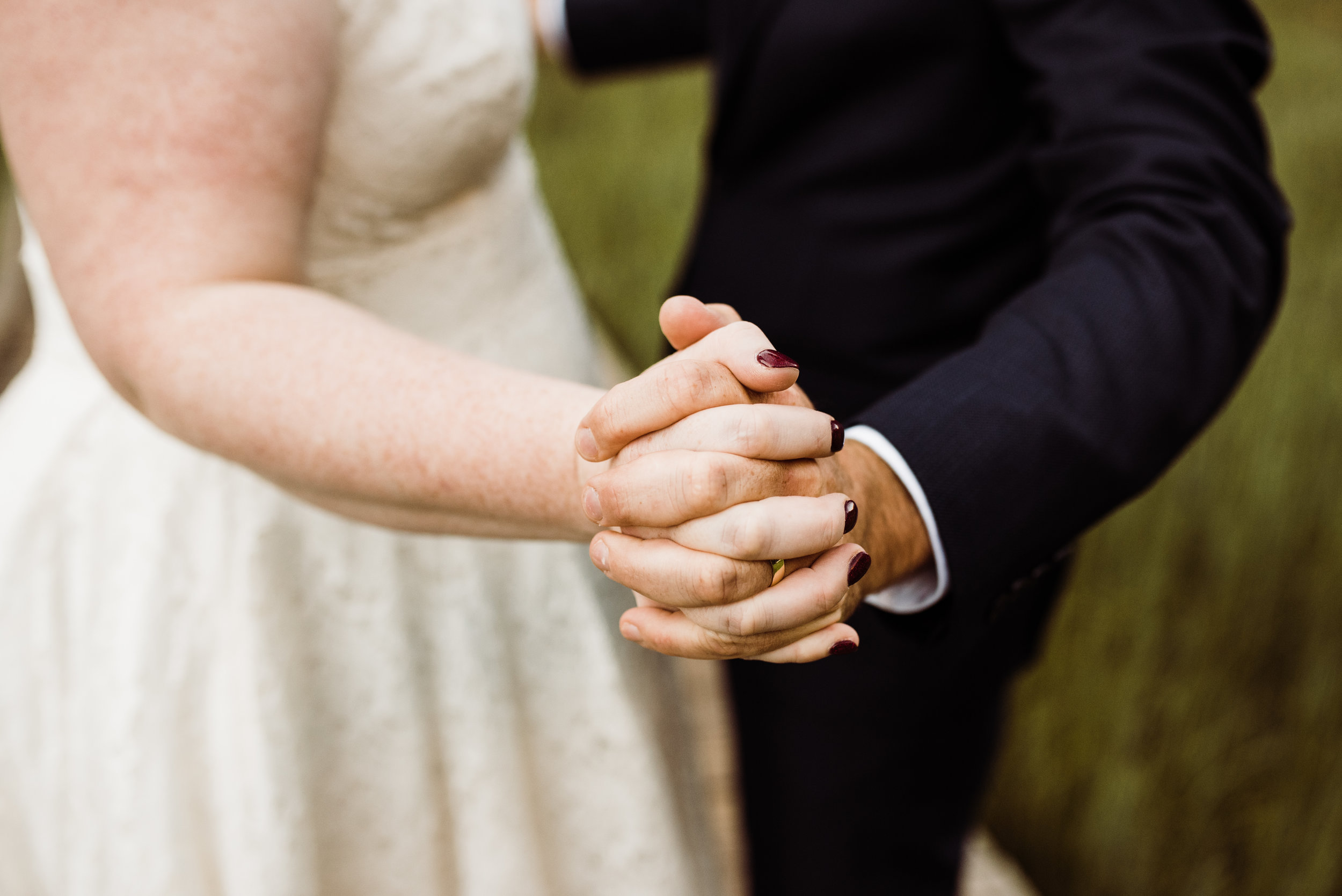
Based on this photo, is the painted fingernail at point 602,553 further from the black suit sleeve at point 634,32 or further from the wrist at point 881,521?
the black suit sleeve at point 634,32

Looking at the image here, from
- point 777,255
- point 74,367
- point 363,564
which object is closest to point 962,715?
point 777,255

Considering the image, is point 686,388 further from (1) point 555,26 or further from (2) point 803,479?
(1) point 555,26

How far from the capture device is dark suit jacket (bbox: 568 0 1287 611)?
0.86 meters

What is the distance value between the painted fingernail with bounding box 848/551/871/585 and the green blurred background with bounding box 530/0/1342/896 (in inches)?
66.5

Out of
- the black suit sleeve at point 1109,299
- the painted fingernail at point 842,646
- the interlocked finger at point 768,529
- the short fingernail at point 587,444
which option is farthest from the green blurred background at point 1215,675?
the short fingernail at point 587,444

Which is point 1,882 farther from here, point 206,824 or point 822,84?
point 822,84

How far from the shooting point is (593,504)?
2.26 feet

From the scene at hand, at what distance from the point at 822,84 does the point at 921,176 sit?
18cm

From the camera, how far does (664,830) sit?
1.16m

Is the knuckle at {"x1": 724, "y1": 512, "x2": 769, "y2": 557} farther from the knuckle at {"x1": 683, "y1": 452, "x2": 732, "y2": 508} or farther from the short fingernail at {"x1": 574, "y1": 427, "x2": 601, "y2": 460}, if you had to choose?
the short fingernail at {"x1": 574, "y1": 427, "x2": 601, "y2": 460}

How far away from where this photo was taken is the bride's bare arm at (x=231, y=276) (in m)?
0.72

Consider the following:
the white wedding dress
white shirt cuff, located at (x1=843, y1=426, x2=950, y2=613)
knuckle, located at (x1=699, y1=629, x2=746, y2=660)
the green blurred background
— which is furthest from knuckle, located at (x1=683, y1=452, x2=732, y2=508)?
the green blurred background

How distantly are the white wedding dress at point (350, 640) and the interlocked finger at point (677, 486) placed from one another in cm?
49

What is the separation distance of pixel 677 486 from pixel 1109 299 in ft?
1.69
